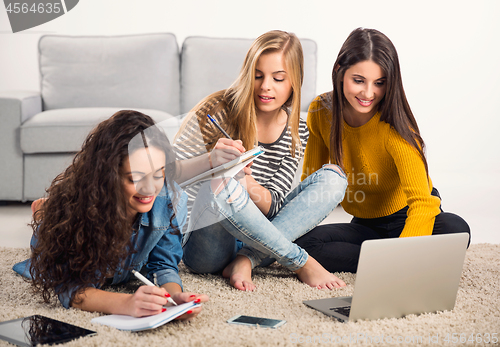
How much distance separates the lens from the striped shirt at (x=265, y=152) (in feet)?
4.07

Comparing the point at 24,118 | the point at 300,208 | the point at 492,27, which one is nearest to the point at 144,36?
the point at 24,118

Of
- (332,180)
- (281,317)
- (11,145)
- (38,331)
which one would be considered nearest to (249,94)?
(332,180)

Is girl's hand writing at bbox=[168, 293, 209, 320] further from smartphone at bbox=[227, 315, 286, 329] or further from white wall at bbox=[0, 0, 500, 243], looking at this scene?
white wall at bbox=[0, 0, 500, 243]

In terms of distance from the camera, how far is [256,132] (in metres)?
1.31

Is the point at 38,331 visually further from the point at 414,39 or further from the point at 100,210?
the point at 414,39

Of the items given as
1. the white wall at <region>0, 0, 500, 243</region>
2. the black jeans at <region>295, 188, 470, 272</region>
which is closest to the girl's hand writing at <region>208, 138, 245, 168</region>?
the black jeans at <region>295, 188, 470, 272</region>

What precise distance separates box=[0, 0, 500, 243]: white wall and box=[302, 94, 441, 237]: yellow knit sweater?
54.0 inches

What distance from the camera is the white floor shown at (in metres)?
1.65

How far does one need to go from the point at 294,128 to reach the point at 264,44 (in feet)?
0.85

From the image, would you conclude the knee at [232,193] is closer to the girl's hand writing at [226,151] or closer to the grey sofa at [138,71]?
the girl's hand writing at [226,151]

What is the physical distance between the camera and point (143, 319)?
0.82 m

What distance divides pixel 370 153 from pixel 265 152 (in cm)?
30

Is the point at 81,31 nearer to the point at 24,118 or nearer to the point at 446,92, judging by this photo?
Result: the point at 24,118

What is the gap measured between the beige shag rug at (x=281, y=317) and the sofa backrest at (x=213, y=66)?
140 cm
